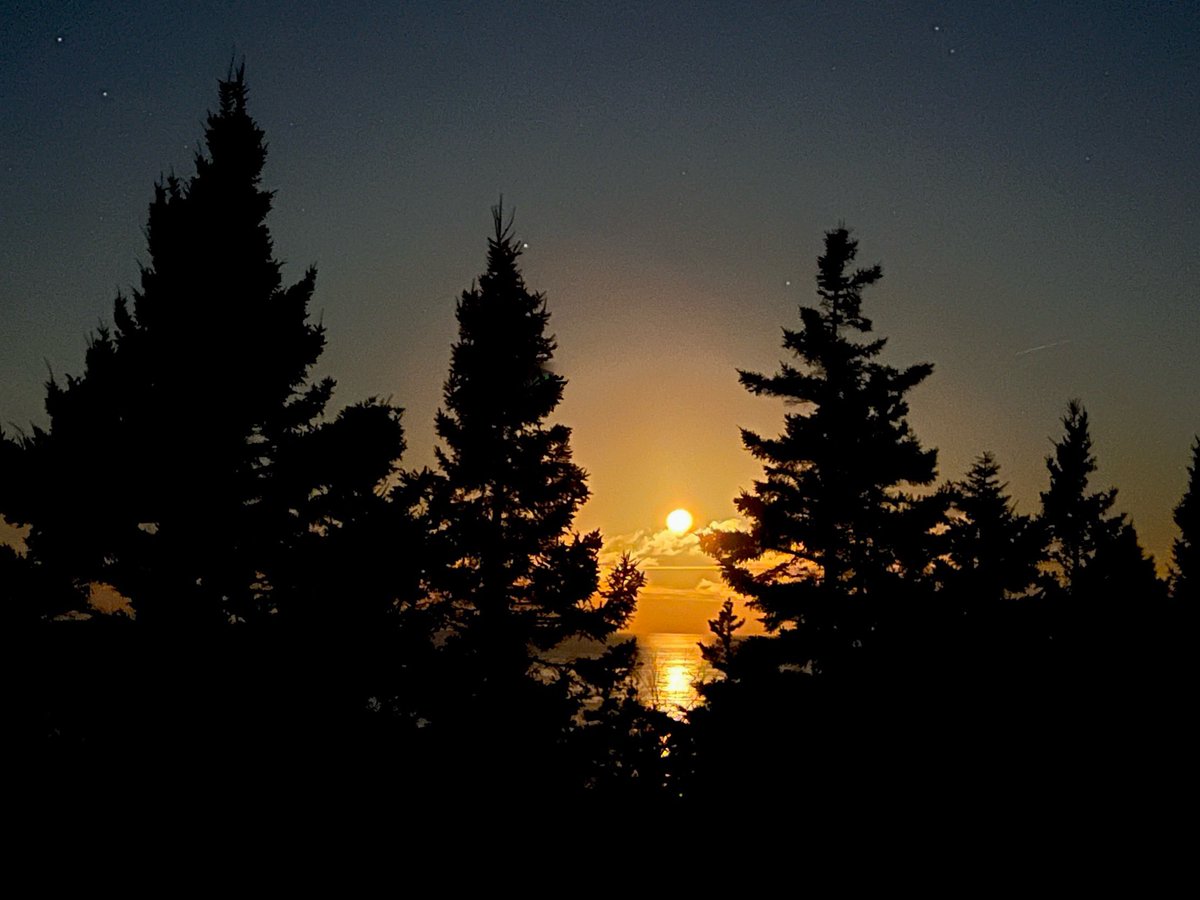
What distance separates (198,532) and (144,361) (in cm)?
357

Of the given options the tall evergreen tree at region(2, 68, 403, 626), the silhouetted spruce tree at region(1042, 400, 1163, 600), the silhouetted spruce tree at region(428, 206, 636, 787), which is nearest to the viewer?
the tall evergreen tree at region(2, 68, 403, 626)

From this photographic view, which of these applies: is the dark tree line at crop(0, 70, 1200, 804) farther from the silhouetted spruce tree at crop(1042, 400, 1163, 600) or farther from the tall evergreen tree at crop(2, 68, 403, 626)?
the silhouetted spruce tree at crop(1042, 400, 1163, 600)

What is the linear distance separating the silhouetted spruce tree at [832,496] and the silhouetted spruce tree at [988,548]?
59.2 inches

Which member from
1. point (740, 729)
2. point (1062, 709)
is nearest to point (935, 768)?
point (1062, 709)

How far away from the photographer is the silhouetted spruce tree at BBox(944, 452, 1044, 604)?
1059 centimetres

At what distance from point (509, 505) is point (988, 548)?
40.5ft

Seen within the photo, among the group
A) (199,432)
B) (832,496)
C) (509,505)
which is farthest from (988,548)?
(199,432)

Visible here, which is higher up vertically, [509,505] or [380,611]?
[509,505]

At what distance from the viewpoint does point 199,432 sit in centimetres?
1252

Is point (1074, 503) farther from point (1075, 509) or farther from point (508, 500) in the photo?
point (508, 500)

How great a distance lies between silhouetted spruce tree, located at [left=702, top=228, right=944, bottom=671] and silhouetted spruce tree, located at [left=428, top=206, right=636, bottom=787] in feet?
15.6

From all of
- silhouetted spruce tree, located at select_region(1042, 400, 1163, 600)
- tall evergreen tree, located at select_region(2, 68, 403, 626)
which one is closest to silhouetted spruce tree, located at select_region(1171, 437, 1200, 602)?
silhouetted spruce tree, located at select_region(1042, 400, 1163, 600)

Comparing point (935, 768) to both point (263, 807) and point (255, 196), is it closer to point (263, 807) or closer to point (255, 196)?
point (263, 807)

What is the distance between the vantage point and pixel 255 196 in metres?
14.2
